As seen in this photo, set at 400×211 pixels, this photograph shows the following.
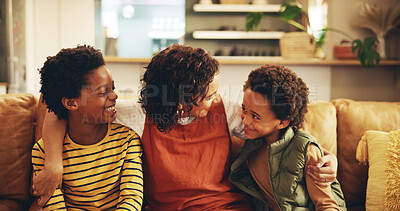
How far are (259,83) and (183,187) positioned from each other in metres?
0.50

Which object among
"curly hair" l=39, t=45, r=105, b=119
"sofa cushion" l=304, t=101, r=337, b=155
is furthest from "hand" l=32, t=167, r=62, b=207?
"sofa cushion" l=304, t=101, r=337, b=155

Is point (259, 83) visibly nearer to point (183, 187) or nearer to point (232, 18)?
point (183, 187)

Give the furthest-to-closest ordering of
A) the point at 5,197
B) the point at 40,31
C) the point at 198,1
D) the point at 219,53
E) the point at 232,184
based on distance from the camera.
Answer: the point at 198,1
the point at 219,53
the point at 40,31
the point at 5,197
the point at 232,184

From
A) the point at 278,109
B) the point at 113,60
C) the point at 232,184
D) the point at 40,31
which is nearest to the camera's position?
the point at 278,109

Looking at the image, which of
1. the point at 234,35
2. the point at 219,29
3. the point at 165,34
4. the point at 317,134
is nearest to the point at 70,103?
the point at 317,134

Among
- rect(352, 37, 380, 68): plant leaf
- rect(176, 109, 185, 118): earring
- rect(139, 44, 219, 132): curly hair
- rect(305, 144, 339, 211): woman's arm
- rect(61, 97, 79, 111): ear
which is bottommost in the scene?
rect(305, 144, 339, 211): woman's arm

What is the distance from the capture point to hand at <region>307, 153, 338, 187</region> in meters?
1.20

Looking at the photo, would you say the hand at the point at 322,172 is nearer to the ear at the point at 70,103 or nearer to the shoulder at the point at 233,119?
the shoulder at the point at 233,119

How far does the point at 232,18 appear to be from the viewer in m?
5.54

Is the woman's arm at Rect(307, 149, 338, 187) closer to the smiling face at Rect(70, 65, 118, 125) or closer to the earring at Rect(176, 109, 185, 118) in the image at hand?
the earring at Rect(176, 109, 185, 118)

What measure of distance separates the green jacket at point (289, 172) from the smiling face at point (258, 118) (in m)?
0.06

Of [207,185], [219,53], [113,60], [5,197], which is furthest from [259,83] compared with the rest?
[219,53]

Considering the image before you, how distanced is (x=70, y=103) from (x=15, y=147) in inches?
17.8

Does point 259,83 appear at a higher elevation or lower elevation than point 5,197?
higher
